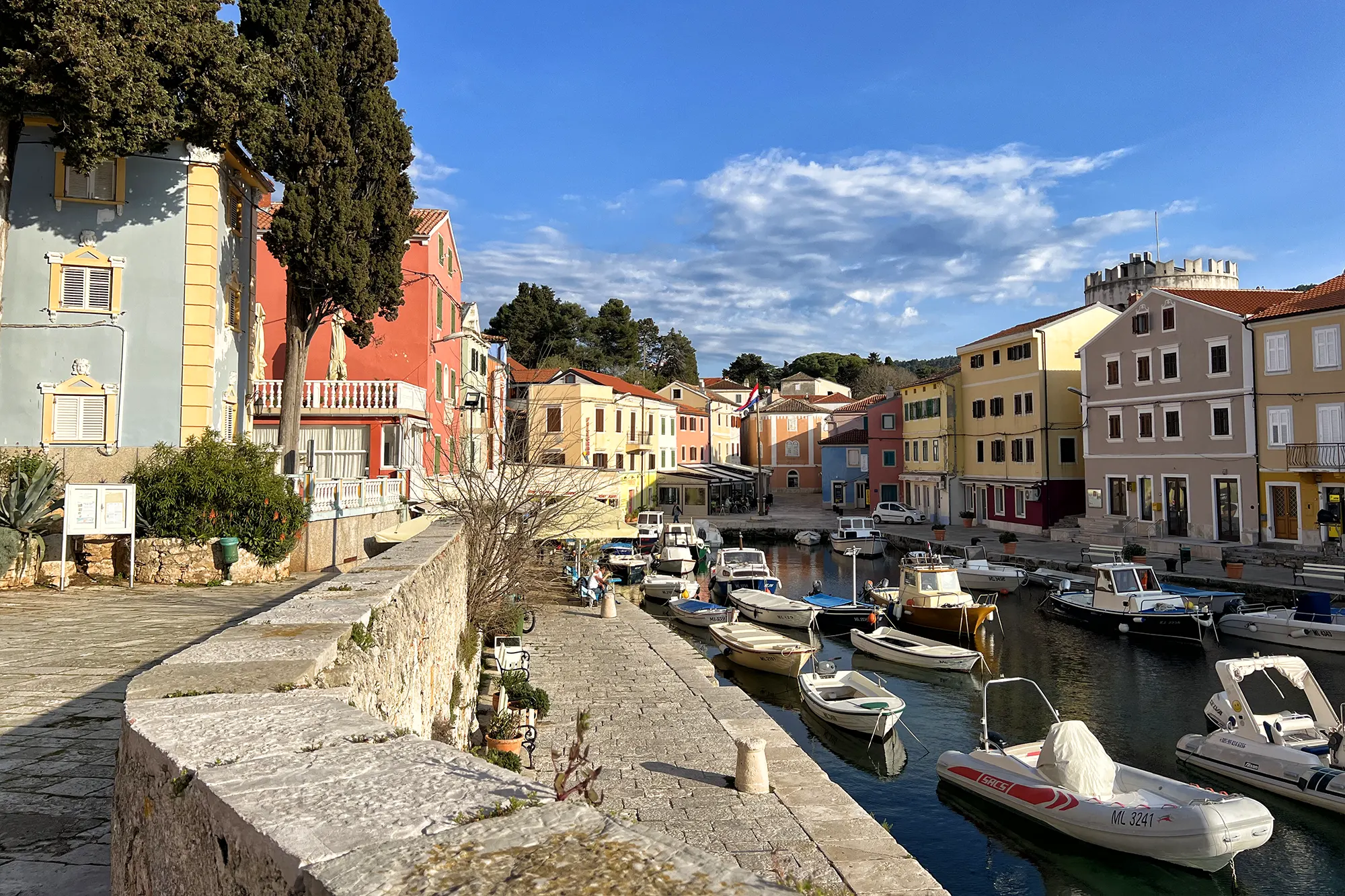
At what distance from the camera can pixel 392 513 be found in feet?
72.1

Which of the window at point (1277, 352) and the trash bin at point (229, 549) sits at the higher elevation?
the window at point (1277, 352)

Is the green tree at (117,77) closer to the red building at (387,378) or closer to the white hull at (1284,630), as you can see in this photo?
the red building at (387,378)

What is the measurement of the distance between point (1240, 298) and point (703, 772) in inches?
1495

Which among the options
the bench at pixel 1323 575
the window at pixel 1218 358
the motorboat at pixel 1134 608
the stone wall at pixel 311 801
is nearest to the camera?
the stone wall at pixel 311 801

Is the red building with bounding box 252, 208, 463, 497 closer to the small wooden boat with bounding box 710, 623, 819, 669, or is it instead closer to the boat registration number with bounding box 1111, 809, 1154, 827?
the small wooden boat with bounding box 710, 623, 819, 669

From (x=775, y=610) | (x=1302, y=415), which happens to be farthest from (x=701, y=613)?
(x=1302, y=415)

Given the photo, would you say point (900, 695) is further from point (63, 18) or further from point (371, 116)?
point (63, 18)

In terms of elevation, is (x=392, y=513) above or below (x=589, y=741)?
above

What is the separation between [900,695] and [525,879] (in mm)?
20931

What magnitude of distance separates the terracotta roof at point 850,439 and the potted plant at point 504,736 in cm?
5977

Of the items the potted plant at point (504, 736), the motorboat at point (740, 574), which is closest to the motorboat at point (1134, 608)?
the motorboat at point (740, 574)

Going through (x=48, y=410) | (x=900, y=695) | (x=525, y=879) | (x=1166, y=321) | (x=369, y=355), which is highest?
(x=1166, y=321)

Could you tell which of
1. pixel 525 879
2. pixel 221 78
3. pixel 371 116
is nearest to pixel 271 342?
pixel 371 116

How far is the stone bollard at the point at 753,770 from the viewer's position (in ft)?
34.7
